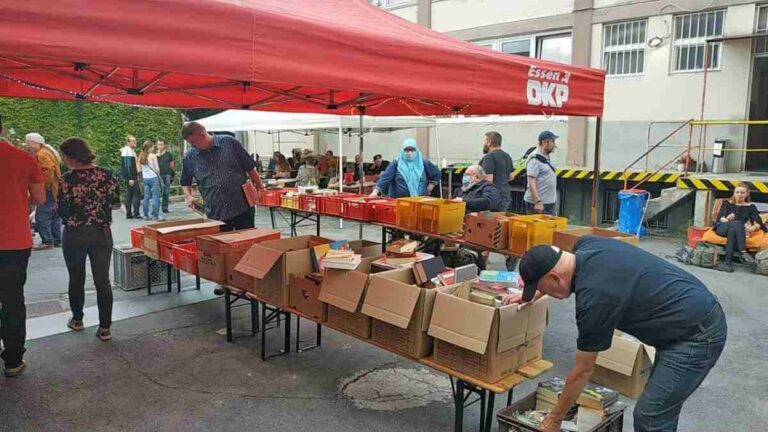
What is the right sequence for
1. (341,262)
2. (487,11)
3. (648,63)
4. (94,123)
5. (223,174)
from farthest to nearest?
1. (94,123)
2. (487,11)
3. (648,63)
4. (223,174)
5. (341,262)

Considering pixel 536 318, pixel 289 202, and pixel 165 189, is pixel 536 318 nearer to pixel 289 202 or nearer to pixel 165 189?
pixel 289 202

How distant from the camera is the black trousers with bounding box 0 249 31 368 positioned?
12.4 ft

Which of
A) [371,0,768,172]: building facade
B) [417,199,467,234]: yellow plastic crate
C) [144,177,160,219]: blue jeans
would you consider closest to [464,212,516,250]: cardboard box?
[417,199,467,234]: yellow plastic crate

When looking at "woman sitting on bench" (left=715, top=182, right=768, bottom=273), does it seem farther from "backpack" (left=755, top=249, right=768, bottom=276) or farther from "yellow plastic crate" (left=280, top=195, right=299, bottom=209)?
"yellow plastic crate" (left=280, top=195, right=299, bottom=209)

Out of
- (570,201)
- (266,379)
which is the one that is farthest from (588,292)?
(570,201)

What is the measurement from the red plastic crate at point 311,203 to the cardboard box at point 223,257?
10.5 feet

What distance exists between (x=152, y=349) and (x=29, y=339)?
112 centimetres

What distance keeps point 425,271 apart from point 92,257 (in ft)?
9.33

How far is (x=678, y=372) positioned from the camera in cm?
238

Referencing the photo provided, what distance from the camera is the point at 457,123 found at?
1552 centimetres

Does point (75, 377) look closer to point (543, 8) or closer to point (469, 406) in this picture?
point (469, 406)

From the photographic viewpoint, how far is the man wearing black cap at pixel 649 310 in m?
2.29

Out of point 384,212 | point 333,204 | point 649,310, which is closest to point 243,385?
point 649,310

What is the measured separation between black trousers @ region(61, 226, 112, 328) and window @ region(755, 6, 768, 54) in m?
11.8
